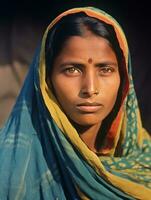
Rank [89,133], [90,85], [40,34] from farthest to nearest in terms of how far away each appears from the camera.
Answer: [40,34] < [89,133] < [90,85]

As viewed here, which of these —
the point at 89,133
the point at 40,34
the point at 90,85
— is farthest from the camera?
the point at 40,34

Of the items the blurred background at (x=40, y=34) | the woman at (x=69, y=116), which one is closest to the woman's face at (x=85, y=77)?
the woman at (x=69, y=116)

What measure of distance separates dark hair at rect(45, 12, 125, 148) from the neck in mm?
237

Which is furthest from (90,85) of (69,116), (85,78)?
(69,116)

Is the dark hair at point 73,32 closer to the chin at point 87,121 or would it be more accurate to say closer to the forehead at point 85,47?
the forehead at point 85,47

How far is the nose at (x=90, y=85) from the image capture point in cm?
156

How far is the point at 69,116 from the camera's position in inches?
64.9

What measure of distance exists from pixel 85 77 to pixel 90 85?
0.04 metres

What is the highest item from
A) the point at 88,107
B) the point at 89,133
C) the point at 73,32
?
the point at 73,32

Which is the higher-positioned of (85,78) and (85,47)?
(85,47)

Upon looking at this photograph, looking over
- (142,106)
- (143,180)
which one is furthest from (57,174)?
(142,106)

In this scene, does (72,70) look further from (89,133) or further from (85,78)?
(89,133)

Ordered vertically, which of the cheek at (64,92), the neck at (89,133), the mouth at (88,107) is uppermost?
the cheek at (64,92)

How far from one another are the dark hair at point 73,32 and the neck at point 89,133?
9.3 inches
